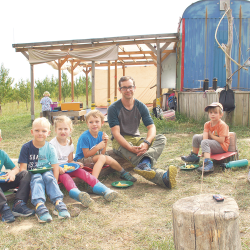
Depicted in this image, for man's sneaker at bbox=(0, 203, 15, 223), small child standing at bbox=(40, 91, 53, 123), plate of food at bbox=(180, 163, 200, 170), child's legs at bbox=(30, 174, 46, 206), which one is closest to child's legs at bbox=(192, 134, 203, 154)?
plate of food at bbox=(180, 163, 200, 170)

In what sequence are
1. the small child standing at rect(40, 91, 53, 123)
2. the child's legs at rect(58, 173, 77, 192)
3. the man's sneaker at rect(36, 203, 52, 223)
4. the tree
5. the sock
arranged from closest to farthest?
the man's sneaker at rect(36, 203, 52, 223) → the child's legs at rect(58, 173, 77, 192) → the sock → the small child standing at rect(40, 91, 53, 123) → the tree

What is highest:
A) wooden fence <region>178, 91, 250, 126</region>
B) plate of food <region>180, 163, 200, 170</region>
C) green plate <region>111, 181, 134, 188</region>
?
wooden fence <region>178, 91, 250, 126</region>

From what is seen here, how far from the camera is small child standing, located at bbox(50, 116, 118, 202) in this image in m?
2.95

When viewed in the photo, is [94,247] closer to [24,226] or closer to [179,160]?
[24,226]

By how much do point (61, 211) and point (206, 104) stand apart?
684 cm

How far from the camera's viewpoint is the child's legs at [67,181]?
312 centimetres

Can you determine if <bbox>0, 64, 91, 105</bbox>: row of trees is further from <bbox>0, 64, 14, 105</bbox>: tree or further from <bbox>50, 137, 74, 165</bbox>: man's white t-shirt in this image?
<bbox>50, 137, 74, 165</bbox>: man's white t-shirt

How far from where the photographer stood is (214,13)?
9.11m

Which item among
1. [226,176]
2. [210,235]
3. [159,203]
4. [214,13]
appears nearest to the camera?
[210,235]

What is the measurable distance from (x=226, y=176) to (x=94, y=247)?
234 centimetres

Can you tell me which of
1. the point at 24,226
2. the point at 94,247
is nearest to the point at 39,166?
the point at 24,226

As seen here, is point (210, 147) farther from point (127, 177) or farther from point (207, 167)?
point (127, 177)

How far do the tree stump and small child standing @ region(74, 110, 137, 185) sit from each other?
1.91 m

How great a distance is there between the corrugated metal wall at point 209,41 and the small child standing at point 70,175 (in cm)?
693
